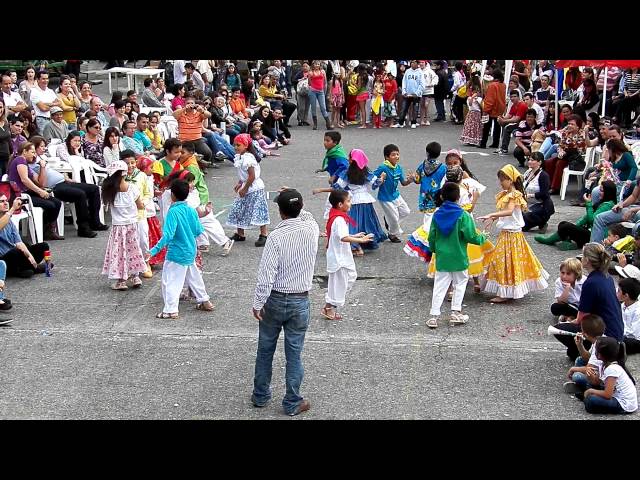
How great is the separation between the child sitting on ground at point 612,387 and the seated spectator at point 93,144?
8.33 metres

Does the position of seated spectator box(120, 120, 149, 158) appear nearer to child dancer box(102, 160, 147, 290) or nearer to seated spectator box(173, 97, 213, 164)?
seated spectator box(173, 97, 213, 164)

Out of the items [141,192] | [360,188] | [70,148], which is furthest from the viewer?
[70,148]

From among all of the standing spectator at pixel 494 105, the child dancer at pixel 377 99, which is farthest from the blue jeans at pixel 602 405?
the child dancer at pixel 377 99

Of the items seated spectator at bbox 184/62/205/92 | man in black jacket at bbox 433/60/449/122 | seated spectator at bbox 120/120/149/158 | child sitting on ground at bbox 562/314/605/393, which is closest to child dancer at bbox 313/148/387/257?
seated spectator at bbox 120/120/149/158

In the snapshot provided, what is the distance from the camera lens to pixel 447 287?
8688mm

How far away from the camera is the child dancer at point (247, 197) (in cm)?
1127

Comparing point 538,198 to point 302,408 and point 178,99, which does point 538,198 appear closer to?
point 302,408

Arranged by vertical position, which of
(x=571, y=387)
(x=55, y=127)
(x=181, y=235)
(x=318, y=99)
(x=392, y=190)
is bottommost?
(x=571, y=387)

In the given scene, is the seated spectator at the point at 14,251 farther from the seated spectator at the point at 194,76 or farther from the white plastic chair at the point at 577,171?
the seated spectator at the point at 194,76

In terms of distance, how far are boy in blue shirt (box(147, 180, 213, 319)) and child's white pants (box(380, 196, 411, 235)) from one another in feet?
10.4

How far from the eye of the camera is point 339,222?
8.86m

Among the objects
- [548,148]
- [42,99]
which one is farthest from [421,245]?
[42,99]

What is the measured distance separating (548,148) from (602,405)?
910cm

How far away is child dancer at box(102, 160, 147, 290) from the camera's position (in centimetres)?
977
